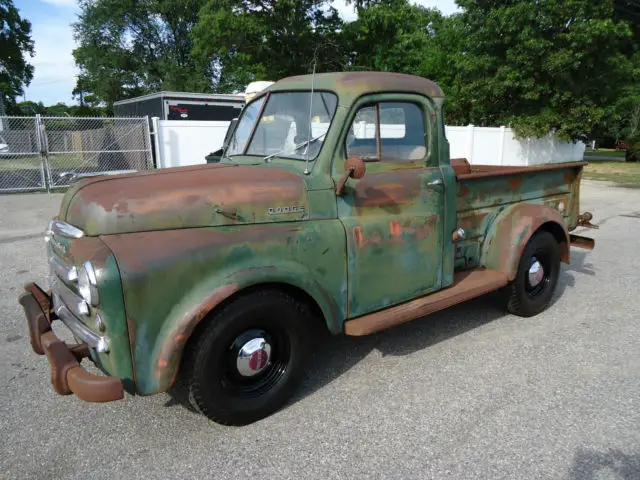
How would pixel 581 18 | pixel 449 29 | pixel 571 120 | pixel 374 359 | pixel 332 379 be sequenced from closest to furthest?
1. pixel 332 379
2. pixel 374 359
3. pixel 581 18
4. pixel 571 120
5. pixel 449 29

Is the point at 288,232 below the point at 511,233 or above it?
above

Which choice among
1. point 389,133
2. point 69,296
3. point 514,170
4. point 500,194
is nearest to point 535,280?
point 500,194

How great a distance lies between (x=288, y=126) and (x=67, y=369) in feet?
6.80

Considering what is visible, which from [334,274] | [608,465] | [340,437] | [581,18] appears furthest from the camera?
[581,18]

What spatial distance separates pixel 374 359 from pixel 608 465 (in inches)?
64.2

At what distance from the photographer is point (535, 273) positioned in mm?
4398

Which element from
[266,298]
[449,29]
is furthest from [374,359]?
[449,29]

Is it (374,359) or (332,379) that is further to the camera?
(374,359)

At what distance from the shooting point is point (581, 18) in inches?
704

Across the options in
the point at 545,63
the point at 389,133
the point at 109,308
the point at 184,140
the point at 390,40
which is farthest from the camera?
the point at 390,40

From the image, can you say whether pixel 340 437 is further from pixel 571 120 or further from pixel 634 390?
pixel 571 120

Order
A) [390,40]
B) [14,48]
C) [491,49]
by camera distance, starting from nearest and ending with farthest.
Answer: [491,49] < [390,40] < [14,48]

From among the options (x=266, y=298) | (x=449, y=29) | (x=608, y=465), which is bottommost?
(x=608, y=465)

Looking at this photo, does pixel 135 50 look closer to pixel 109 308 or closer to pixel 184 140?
pixel 184 140
